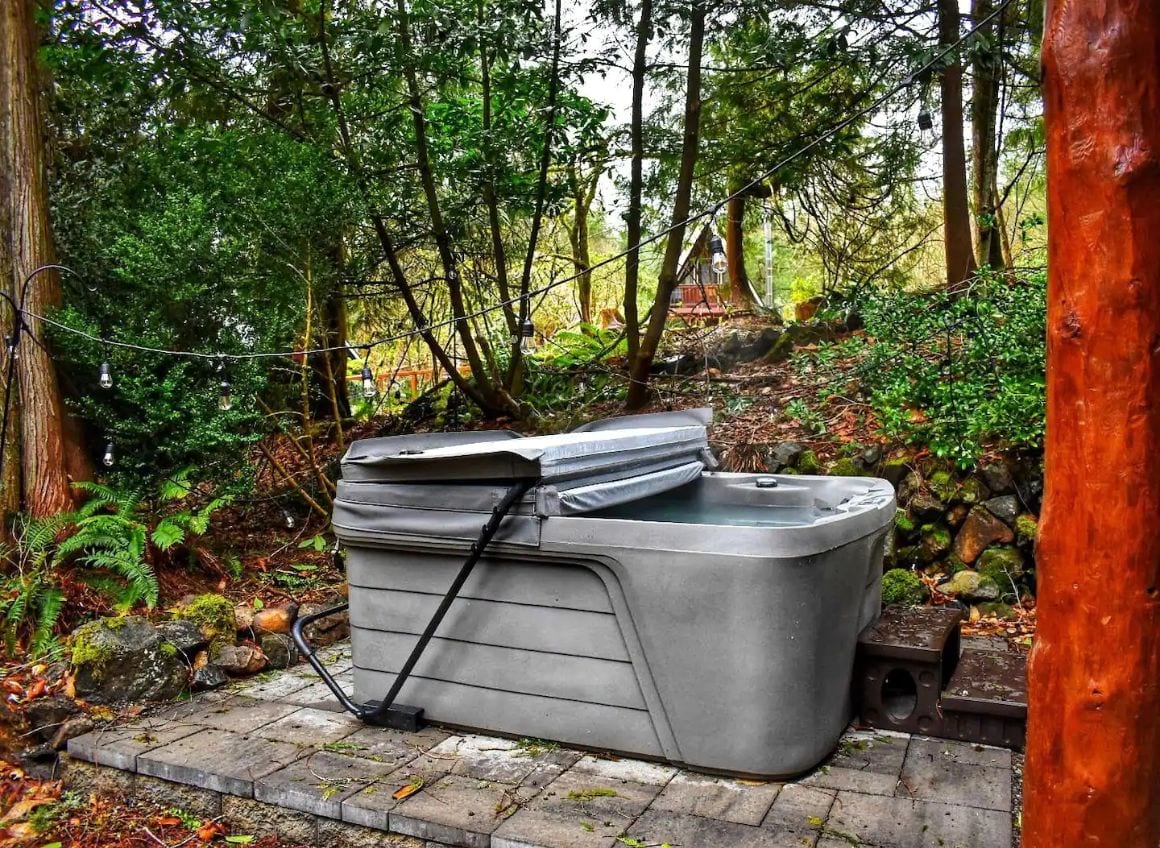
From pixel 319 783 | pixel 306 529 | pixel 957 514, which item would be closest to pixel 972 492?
pixel 957 514

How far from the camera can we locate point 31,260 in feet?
15.1

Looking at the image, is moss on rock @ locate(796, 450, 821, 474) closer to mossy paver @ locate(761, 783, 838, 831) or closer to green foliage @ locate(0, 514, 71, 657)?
mossy paver @ locate(761, 783, 838, 831)

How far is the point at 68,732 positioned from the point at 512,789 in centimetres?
181

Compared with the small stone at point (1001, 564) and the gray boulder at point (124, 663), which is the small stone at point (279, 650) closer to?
the gray boulder at point (124, 663)

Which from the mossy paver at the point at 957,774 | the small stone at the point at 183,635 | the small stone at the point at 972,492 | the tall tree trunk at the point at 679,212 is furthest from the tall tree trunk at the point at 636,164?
the mossy paver at the point at 957,774

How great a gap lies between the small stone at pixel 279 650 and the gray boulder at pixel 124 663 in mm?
406

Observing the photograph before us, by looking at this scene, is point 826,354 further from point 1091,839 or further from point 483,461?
point 1091,839

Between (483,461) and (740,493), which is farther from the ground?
(483,461)

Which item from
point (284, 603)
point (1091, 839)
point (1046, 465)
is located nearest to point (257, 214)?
point (284, 603)

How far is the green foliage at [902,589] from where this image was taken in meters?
4.30

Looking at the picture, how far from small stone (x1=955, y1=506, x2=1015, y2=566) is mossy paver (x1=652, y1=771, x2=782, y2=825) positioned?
2.34 m

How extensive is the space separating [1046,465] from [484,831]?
Answer: 5.67 feet

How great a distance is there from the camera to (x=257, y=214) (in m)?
5.00

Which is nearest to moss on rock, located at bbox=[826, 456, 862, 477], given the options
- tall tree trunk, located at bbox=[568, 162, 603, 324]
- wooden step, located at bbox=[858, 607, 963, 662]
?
wooden step, located at bbox=[858, 607, 963, 662]
